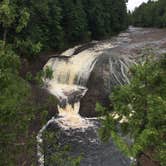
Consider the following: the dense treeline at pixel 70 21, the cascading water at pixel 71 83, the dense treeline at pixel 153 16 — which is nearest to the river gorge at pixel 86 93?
the cascading water at pixel 71 83

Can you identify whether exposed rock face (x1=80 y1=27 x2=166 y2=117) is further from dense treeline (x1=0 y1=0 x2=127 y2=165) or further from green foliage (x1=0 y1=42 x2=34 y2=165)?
green foliage (x1=0 y1=42 x2=34 y2=165)

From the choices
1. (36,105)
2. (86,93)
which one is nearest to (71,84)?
(86,93)

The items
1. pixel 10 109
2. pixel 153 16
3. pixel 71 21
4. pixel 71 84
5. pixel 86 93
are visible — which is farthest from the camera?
pixel 153 16

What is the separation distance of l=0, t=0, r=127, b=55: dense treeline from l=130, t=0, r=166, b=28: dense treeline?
776cm

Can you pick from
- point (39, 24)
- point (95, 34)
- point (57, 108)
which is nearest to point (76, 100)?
point (57, 108)

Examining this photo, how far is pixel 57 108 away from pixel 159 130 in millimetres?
18910

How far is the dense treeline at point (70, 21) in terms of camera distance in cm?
3716

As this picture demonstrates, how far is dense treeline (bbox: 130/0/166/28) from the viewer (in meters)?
66.1

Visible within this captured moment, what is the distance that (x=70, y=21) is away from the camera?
44781 mm

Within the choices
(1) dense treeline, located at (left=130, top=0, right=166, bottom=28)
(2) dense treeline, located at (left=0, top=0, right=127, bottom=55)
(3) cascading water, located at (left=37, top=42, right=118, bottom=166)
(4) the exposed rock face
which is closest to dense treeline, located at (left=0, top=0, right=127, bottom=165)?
(2) dense treeline, located at (left=0, top=0, right=127, bottom=55)

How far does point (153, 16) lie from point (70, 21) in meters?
27.3

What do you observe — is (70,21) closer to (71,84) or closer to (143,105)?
(71,84)

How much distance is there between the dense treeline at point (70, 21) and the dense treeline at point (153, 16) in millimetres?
7761

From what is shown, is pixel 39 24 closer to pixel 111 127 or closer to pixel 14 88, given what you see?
pixel 111 127
